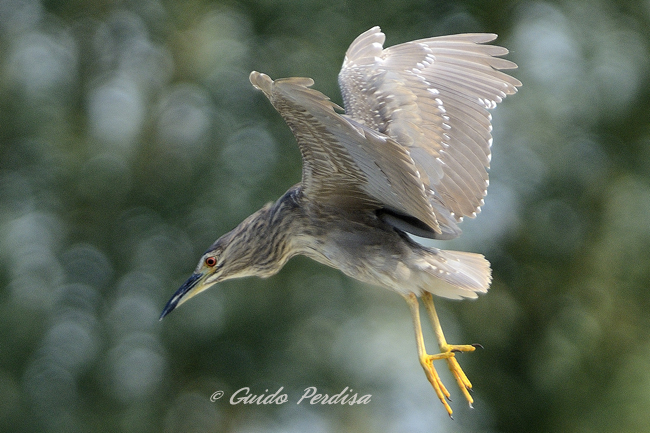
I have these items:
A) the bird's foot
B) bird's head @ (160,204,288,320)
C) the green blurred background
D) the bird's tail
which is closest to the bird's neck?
bird's head @ (160,204,288,320)

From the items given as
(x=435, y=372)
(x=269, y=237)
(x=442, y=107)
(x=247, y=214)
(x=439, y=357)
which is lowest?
(x=247, y=214)

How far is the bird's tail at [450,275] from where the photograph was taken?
3.45 m

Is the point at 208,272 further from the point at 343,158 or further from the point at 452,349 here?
the point at 452,349

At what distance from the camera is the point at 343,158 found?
10.1 ft

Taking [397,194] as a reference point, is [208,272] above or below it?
below

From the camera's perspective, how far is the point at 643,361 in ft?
30.1

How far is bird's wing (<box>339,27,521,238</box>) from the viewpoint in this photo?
3.74m

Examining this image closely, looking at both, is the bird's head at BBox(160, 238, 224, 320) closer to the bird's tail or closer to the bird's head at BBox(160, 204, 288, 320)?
the bird's head at BBox(160, 204, 288, 320)

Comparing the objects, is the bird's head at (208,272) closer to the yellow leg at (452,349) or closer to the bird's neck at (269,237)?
the bird's neck at (269,237)

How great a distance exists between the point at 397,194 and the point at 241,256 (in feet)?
2.59

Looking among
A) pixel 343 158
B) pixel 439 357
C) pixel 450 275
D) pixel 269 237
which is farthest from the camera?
pixel 269 237

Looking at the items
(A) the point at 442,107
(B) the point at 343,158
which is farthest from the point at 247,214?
(B) the point at 343,158

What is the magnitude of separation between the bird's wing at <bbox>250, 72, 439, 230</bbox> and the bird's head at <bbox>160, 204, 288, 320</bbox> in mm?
294

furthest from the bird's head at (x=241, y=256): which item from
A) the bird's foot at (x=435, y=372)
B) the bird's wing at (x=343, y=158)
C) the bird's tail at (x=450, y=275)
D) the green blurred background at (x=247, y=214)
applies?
the green blurred background at (x=247, y=214)
